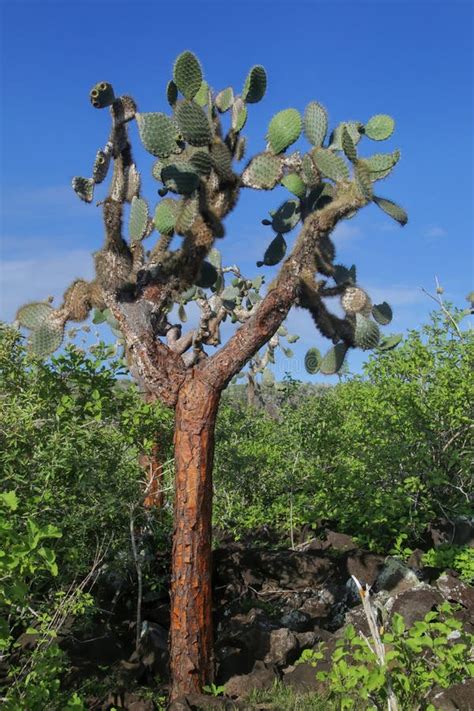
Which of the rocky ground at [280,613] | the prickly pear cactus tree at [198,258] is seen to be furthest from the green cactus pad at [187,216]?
the rocky ground at [280,613]

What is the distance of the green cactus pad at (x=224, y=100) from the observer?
30.5 ft

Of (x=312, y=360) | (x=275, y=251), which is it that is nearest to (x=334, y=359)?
(x=312, y=360)

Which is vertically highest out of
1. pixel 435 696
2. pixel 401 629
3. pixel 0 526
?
pixel 0 526

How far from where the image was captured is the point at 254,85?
362 inches

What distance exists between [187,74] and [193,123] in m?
0.90

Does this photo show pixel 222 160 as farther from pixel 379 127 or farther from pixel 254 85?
pixel 379 127

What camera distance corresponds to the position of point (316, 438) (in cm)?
1290

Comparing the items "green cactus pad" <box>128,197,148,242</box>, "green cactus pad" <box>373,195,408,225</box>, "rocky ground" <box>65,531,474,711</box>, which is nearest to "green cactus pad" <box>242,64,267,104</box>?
"green cactus pad" <box>128,197,148,242</box>

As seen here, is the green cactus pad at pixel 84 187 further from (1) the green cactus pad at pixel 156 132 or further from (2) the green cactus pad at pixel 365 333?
(2) the green cactus pad at pixel 365 333

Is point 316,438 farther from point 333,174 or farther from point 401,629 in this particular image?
point 401,629

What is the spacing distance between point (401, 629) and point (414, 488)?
6.12 metres

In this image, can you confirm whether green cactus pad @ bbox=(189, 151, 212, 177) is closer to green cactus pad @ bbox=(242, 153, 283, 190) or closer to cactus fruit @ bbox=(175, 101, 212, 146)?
cactus fruit @ bbox=(175, 101, 212, 146)

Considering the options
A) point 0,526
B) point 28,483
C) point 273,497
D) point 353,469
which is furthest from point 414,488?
point 0,526

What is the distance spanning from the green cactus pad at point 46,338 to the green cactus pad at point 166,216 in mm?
2095
